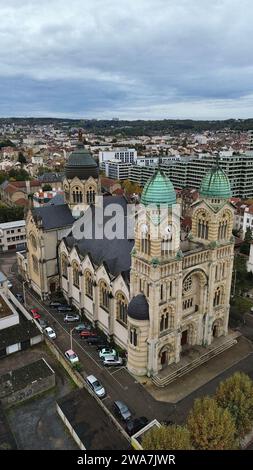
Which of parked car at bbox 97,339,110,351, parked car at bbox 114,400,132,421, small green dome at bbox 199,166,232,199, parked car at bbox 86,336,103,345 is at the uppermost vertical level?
small green dome at bbox 199,166,232,199

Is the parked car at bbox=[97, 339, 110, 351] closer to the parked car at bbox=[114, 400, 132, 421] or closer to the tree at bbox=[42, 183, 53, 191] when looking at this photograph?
the parked car at bbox=[114, 400, 132, 421]

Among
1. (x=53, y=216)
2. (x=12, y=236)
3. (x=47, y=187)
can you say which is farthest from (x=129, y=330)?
(x=47, y=187)

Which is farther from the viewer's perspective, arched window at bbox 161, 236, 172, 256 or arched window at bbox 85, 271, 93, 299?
arched window at bbox 85, 271, 93, 299

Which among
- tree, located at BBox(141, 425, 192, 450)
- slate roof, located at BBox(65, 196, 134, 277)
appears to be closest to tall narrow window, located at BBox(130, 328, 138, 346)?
slate roof, located at BBox(65, 196, 134, 277)

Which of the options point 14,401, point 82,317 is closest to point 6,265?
point 82,317

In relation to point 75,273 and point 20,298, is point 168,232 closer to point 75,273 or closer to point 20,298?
point 75,273

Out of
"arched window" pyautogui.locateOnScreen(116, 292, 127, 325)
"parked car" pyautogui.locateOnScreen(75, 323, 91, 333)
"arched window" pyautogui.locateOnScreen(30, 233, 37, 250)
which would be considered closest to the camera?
"arched window" pyautogui.locateOnScreen(116, 292, 127, 325)

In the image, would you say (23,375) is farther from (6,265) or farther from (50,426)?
(6,265)

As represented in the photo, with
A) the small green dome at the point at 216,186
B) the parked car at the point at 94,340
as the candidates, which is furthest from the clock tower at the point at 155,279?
the parked car at the point at 94,340
